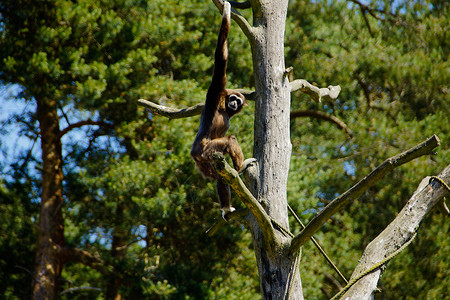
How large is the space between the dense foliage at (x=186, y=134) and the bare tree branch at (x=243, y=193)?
483cm

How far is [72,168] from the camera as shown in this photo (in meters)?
10.4

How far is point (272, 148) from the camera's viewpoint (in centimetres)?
403

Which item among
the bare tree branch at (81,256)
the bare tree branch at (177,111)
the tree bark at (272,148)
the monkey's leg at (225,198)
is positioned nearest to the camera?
the tree bark at (272,148)

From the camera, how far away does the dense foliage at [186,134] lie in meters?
8.94

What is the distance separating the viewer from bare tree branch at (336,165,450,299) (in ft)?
12.7

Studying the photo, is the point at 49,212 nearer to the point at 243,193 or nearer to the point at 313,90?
the point at 313,90

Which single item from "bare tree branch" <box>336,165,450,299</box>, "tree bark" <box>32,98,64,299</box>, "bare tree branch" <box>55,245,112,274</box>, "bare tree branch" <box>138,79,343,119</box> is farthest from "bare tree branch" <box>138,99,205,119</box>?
"bare tree branch" <box>55,245,112,274</box>

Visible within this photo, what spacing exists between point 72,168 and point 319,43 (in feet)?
22.2

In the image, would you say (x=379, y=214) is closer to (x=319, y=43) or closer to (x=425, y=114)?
(x=425, y=114)

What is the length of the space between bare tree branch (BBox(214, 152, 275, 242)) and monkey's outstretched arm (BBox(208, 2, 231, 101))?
1987mm

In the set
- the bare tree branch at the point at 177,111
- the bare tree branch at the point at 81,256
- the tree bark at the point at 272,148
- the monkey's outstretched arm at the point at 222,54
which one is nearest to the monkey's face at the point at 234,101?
the monkey's outstretched arm at the point at 222,54

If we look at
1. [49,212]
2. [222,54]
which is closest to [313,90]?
[222,54]

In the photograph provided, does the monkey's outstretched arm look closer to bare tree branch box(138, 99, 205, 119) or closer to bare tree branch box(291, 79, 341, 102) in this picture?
bare tree branch box(138, 99, 205, 119)

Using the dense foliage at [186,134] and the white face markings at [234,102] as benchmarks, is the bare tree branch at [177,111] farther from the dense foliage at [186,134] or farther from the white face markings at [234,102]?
the dense foliage at [186,134]
